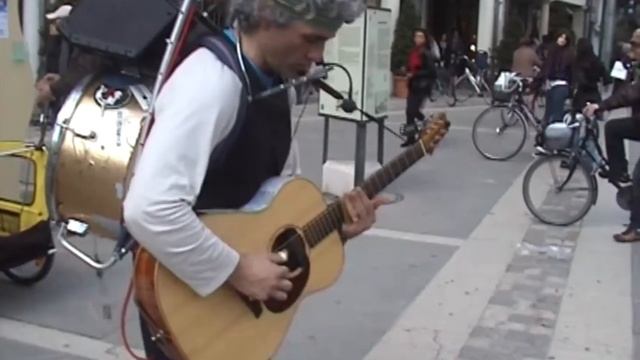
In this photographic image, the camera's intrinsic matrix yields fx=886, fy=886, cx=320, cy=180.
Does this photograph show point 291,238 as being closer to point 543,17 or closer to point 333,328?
point 333,328

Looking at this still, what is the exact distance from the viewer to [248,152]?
2.00 meters

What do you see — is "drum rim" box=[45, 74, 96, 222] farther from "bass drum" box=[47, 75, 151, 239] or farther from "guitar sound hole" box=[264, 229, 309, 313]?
"guitar sound hole" box=[264, 229, 309, 313]

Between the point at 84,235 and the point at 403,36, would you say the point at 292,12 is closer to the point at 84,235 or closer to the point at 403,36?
the point at 84,235

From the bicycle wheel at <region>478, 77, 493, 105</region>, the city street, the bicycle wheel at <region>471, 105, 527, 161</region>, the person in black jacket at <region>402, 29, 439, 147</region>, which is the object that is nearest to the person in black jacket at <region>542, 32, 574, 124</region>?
the bicycle wheel at <region>471, 105, 527, 161</region>

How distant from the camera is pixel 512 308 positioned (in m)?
4.94

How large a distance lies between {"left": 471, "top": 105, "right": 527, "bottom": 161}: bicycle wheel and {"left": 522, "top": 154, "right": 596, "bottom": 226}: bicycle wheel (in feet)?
10.6

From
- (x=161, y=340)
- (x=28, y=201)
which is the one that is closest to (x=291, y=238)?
(x=161, y=340)

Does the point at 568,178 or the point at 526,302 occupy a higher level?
the point at 568,178

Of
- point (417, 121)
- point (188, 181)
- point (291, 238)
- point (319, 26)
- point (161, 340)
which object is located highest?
point (319, 26)

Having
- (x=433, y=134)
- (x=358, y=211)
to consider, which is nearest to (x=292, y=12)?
(x=358, y=211)

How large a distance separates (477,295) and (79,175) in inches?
119

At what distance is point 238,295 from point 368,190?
23.2 inches

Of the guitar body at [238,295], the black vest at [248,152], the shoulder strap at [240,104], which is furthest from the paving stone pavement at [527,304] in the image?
the shoulder strap at [240,104]

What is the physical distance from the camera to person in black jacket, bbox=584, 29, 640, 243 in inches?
263
